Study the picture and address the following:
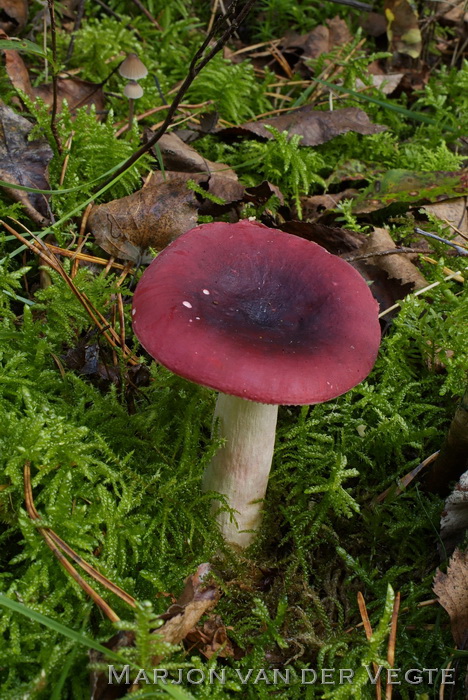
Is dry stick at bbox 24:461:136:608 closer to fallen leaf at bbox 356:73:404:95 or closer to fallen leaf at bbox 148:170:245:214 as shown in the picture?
fallen leaf at bbox 148:170:245:214

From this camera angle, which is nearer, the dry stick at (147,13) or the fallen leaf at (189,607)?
the fallen leaf at (189,607)

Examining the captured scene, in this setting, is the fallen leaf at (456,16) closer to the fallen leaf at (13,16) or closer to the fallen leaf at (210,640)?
the fallen leaf at (13,16)

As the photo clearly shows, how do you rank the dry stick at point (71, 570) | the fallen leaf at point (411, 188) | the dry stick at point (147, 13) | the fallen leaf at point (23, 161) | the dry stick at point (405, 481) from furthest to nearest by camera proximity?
the dry stick at point (147, 13), the fallen leaf at point (411, 188), the fallen leaf at point (23, 161), the dry stick at point (405, 481), the dry stick at point (71, 570)

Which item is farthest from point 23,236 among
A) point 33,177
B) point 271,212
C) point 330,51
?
point 330,51

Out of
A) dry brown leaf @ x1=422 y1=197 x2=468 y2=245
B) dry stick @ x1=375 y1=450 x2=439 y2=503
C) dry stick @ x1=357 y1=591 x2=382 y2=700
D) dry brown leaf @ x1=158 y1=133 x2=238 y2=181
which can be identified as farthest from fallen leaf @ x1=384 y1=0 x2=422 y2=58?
dry stick @ x1=357 y1=591 x2=382 y2=700

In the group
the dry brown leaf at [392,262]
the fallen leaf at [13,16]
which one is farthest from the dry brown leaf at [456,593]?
the fallen leaf at [13,16]

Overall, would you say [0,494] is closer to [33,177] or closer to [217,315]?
[217,315]
